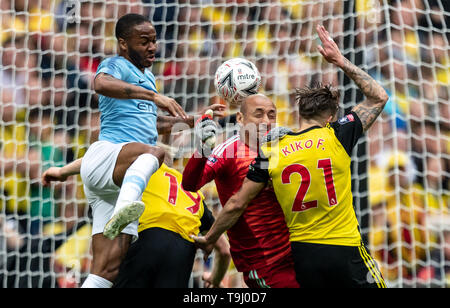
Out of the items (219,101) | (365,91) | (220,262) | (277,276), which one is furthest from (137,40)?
(219,101)

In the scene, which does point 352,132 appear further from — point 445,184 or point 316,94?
point 445,184

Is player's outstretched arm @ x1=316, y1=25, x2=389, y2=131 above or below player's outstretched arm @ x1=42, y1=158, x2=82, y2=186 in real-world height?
above

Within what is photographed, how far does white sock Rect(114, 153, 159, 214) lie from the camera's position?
10.5 ft

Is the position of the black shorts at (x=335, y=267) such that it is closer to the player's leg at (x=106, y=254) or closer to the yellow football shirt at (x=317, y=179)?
the yellow football shirt at (x=317, y=179)

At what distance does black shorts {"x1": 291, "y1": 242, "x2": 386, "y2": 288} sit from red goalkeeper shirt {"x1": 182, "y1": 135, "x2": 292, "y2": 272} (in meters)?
0.31

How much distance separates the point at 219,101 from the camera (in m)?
6.43

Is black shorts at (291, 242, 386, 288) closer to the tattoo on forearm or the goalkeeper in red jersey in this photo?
the goalkeeper in red jersey

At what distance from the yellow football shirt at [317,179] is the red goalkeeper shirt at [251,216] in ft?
0.87

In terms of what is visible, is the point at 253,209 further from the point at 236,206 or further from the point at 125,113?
the point at 125,113

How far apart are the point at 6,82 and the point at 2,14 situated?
0.67 m

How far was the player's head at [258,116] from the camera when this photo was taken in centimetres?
373

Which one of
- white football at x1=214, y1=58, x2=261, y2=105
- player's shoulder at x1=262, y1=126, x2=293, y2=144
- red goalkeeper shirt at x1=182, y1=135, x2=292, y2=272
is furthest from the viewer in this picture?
white football at x1=214, y1=58, x2=261, y2=105

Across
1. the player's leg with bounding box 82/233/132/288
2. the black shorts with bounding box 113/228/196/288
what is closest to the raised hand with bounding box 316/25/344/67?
the black shorts with bounding box 113/228/196/288

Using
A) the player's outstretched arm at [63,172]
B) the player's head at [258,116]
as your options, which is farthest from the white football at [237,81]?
the player's outstretched arm at [63,172]
